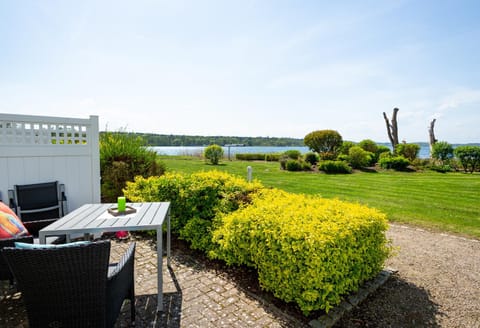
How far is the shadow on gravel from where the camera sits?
224 cm

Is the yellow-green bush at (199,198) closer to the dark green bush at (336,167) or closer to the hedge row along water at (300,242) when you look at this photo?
the hedge row along water at (300,242)

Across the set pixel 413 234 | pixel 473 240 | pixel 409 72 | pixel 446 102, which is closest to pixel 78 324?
pixel 413 234

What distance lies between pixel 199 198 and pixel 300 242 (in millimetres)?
2046

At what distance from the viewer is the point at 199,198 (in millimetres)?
3871

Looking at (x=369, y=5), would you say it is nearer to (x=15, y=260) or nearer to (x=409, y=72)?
(x=409, y=72)

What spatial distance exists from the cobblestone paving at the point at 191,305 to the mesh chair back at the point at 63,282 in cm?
71

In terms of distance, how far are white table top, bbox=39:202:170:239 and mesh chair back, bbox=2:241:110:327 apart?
689 millimetres

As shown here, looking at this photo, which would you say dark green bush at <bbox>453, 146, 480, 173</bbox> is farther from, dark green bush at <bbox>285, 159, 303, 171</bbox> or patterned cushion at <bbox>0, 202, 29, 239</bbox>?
patterned cushion at <bbox>0, 202, 29, 239</bbox>

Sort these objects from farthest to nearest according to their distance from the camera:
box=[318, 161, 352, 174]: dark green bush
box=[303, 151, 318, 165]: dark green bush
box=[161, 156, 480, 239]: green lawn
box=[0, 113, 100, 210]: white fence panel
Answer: box=[303, 151, 318, 165]: dark green bush
box=[318, 161, 352, 174]: dark green bush
box=[161, 156, 480, 239]: green lawn
box=[0, 113, 100, 210]: white fence panel

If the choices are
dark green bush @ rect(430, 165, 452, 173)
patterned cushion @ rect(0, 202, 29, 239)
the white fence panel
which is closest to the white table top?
patterned cushion @ rect(0, 202, 29, 239)

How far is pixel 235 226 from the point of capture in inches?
113

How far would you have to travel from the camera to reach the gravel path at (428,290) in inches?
90.4

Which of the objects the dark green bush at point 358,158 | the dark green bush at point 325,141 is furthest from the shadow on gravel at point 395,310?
the dark green bush at point 325,141


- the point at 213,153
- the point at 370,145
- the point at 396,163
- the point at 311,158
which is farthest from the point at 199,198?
the point at 370,145
